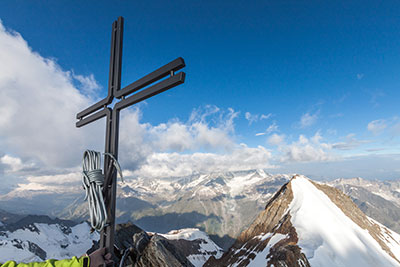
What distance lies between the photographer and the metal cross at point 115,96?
262cm

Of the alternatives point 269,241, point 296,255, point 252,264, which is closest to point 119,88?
point 296,255

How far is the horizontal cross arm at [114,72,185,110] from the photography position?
2.49 metres

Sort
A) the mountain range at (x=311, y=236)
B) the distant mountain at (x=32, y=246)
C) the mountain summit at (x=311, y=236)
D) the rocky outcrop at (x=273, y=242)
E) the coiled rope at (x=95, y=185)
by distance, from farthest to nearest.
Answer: the distant mountain at (x=32, y=246), the mountain summit at (x=311, y=236), the mountain range at (x=311, y=236), the rocky outcrop at (x=273, y=242), the coiled rope at (x=95, y=185)

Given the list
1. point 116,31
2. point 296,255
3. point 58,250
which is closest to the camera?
point 116,31

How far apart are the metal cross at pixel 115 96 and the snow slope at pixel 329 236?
32.1 m

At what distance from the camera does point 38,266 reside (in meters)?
2.20

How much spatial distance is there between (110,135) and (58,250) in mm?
239038

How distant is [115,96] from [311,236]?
42.4 metres

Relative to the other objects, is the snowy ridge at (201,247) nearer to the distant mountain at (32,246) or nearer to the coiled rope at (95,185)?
the distant mountain at (32,246)

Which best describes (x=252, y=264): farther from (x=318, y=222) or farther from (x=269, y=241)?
(x=318, y=222)

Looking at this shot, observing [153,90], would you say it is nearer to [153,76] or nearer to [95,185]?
[153,76]

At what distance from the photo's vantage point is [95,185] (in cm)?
288

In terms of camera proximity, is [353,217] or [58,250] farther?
[58,250]

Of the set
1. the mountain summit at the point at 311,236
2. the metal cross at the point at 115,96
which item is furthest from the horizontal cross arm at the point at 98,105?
the mountain summit at the point at 311,236
